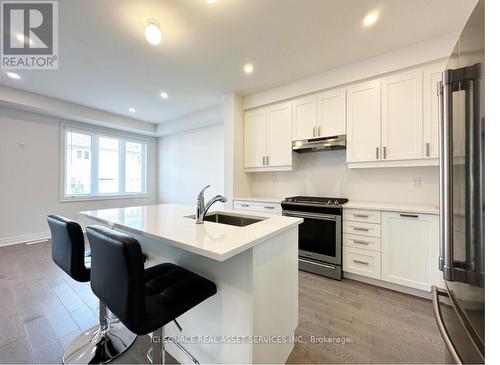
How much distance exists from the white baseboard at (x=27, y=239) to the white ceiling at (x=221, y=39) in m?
2.82

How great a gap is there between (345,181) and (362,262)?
1217 mm

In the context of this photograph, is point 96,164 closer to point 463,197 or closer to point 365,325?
point 365,325

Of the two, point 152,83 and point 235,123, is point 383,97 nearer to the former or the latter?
point 235,123

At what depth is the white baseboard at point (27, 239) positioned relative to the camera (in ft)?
12.5

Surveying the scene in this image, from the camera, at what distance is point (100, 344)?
1534 mm

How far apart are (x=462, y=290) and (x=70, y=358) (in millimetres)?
2312

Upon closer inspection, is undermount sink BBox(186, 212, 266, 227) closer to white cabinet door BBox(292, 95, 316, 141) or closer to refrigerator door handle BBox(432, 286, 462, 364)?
refrigerator door handle BBox(432, 286, 462, 364)

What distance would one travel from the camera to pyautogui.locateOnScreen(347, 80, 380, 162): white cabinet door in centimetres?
268

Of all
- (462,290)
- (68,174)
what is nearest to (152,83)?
(68,174)

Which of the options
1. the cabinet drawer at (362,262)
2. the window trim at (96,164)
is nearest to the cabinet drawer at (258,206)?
the cabinet drawer at (362,262)

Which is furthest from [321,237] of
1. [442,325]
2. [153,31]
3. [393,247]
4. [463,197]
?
[153,31]

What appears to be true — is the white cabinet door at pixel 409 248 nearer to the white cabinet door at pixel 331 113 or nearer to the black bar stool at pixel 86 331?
the white cabinet door at pixel 331 113

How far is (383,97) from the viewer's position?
2621mm

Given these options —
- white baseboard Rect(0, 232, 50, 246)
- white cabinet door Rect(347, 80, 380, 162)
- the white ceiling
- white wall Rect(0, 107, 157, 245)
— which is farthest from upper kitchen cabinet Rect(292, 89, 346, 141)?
white baseboard Rect(0, 232, 50, 246)
